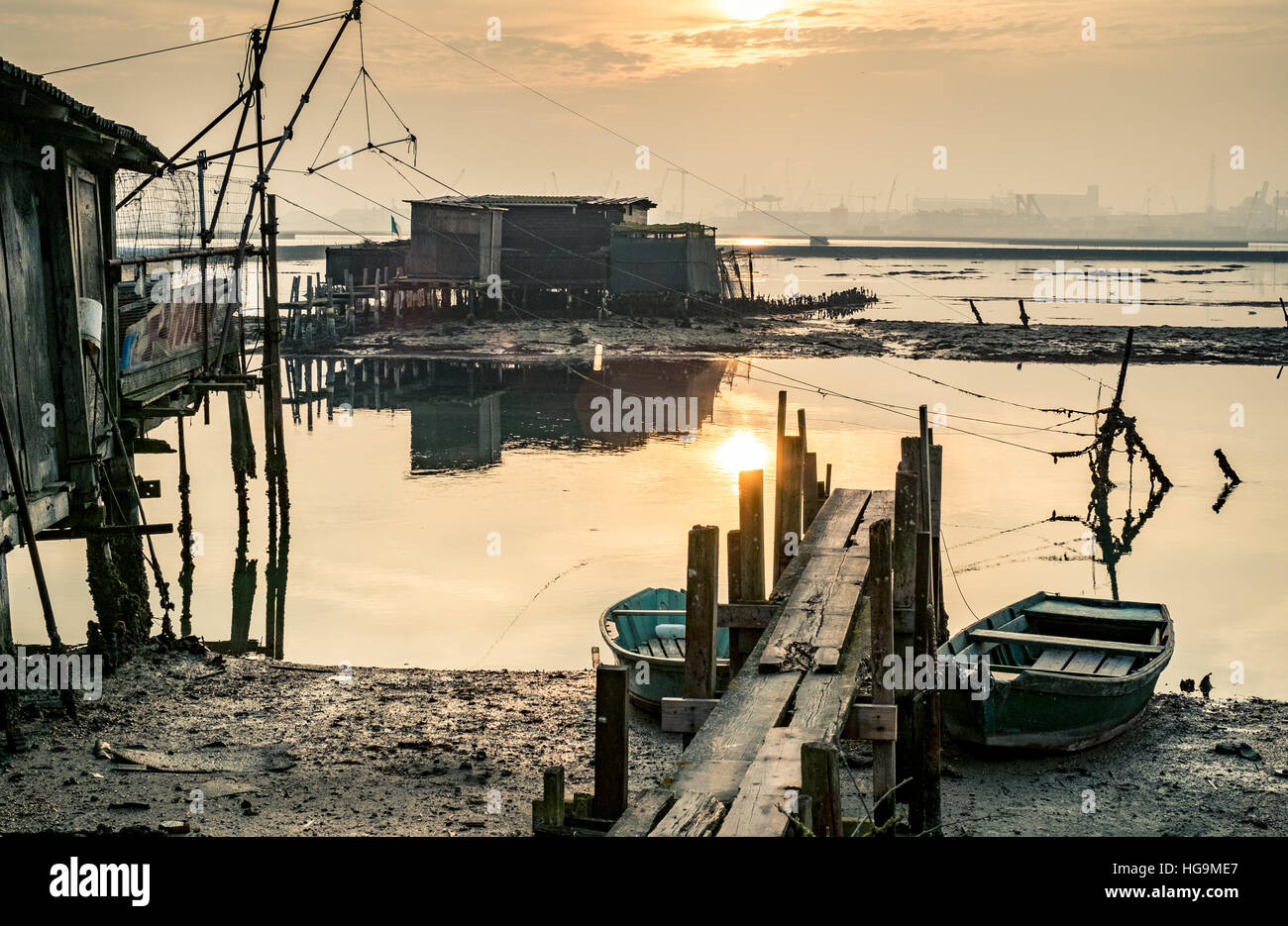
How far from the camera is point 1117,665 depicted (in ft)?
46.6

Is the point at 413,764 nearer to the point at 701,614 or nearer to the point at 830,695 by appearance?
the point at 701,614

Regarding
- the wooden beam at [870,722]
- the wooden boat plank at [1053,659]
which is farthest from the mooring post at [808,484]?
the wooden beam at [870,722]

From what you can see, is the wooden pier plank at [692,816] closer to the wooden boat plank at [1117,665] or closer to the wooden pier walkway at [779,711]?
the wooden pier walkway at [779,711]

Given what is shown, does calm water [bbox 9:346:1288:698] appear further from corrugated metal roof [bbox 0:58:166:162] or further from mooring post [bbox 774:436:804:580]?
corrugated metal roof [bbox 0:58:166:162]

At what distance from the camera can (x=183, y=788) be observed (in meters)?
11.1

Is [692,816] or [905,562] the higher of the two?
[905,562]

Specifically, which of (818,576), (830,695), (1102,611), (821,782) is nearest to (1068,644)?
(1102,611)

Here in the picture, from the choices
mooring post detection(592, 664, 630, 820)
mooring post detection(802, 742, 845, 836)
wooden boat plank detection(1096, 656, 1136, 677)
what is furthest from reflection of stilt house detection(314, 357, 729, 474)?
mooring post detection(802, 742, 845, 836)

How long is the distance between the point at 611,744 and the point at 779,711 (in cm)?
172

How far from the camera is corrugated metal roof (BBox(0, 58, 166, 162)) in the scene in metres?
10.9

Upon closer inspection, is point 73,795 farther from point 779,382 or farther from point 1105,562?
point 779,382

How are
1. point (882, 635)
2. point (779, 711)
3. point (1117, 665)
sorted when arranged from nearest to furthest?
point (779, 711) < point (882, 635) < point (1117, 665)

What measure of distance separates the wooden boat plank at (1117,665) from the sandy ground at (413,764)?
83cm

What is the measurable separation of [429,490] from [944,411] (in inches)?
759
